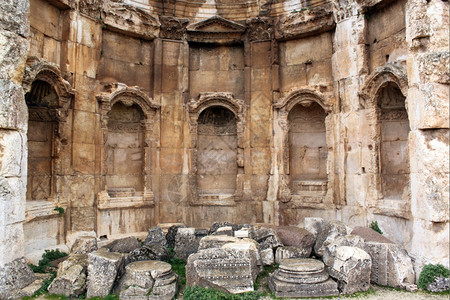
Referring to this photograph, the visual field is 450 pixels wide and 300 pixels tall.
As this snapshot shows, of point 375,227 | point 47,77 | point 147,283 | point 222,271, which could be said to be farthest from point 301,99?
point 147,283

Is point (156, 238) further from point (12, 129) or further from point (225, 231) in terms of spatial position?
point (12, 129)

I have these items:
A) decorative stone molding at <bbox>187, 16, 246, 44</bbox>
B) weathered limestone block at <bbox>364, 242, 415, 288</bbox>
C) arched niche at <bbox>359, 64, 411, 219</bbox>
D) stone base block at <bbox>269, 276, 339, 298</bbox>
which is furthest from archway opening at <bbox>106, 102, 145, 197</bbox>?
weathered limestone block at <bbox>364, 242, 415, 288</bbox>

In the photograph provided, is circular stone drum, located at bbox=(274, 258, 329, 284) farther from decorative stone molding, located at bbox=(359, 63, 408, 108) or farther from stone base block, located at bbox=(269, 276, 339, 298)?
decorative stone molding, located at bbox=(359, 63, 408, 108)

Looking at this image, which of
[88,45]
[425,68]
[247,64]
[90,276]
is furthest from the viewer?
[247,64]

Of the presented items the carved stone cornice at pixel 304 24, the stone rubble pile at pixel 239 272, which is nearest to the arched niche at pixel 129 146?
the stone rubble pile at pixel 239 272

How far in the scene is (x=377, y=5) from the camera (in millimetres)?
9758

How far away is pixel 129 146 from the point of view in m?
11.9

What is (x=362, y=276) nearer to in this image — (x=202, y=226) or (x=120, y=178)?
(x=202, y=226)

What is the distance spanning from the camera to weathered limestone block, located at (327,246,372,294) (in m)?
6.70

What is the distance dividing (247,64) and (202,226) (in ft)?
18.4

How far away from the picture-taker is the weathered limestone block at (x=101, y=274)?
6.71 m

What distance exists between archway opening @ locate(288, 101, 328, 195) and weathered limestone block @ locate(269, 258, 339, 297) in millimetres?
5033

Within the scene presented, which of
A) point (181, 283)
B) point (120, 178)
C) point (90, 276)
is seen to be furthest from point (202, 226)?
point (90, 276)

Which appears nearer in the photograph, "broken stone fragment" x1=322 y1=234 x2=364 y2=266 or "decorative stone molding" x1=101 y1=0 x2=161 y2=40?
"broken stone fragment" x1=322 y1=234 x2=364 y2=266
